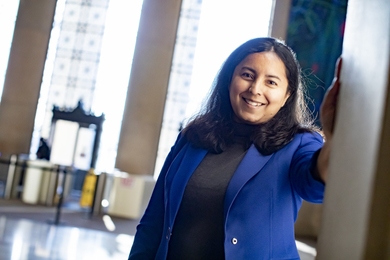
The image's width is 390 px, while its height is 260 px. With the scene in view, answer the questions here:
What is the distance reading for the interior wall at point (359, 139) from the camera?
0.57 meters

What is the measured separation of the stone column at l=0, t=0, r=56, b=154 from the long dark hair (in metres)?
12.8

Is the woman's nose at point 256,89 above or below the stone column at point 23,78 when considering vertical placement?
below

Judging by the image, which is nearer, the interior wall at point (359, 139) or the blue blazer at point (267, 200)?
the interior wall at point (359, 139)

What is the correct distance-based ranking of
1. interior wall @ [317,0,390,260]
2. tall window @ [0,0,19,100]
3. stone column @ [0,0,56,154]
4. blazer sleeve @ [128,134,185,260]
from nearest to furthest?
interior wall @ [317,0,390,260], blazer sleeve @ [128,134,185,260], stone column @ [0,0,56,154], tall window @ [0,0,19,100]

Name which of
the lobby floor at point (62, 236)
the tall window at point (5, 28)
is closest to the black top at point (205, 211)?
the lobby floor at point (62, 236)

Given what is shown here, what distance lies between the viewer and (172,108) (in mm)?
15188

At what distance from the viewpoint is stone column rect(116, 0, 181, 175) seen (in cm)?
1329

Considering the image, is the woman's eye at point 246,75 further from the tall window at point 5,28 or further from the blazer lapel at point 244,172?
the tall window at point 5,28

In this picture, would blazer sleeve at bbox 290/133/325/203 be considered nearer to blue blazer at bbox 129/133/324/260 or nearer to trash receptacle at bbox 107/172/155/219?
blue blazer at bbox 129/133/324/260

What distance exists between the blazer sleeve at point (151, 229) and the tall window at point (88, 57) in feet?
44.8

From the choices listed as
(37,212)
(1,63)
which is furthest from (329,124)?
(1,63)

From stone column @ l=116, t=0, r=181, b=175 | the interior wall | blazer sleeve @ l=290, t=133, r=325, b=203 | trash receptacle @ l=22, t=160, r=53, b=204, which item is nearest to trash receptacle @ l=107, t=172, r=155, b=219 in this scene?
stone column @ l=116, t=0, r=181, b=175

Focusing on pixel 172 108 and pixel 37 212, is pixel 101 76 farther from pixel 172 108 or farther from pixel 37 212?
pixel 37 212

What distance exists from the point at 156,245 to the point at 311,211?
11.4 meters
